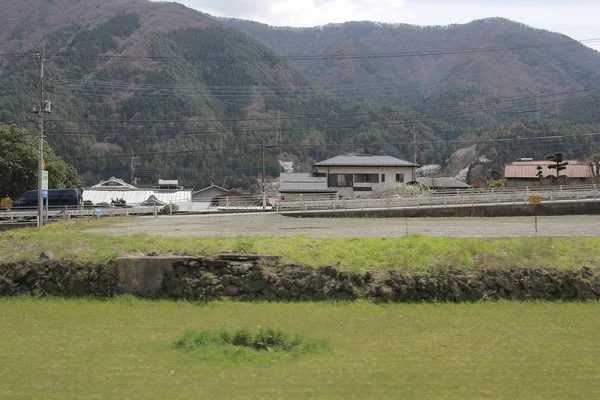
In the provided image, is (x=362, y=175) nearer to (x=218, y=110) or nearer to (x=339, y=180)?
(x=339, y=180)

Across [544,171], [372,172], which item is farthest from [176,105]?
[544,171]

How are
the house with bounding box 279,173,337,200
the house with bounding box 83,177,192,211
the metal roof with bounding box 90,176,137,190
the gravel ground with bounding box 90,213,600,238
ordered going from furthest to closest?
the metal roof with bounding box 90,176,137,190 → the house with bounding box 83,177,192,211 → the house with bounding box 279,173,337,200 → the gravel ground with bounding box 90,213,600,238

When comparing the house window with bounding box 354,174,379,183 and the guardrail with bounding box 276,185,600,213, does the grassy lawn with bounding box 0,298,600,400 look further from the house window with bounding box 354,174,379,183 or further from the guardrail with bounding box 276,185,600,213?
the house window with bounding box 354,174,379,183

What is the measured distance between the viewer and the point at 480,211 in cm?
3788

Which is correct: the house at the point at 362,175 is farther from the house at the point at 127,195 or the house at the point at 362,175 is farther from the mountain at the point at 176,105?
the mountain at the point at 176,105

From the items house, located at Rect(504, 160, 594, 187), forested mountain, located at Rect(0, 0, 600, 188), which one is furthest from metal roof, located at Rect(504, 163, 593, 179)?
forested mountain, located at Rect(0, 0, 600, 188)

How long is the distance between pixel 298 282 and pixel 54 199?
3946cm

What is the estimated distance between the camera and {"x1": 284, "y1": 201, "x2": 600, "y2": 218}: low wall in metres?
37.4

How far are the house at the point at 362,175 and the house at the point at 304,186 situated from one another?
1297 mm

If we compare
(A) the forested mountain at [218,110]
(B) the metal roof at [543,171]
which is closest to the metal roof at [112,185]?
(A) the forested mountain at [218,110]

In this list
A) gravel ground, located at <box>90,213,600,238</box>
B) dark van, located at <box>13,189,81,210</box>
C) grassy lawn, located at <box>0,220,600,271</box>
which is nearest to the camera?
grassy lawn, located at <box>0,220,600,271</box>

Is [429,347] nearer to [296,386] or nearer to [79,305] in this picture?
[296,386]

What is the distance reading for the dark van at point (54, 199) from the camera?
45219mm

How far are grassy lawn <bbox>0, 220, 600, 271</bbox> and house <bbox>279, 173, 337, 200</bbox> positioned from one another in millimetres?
48693
